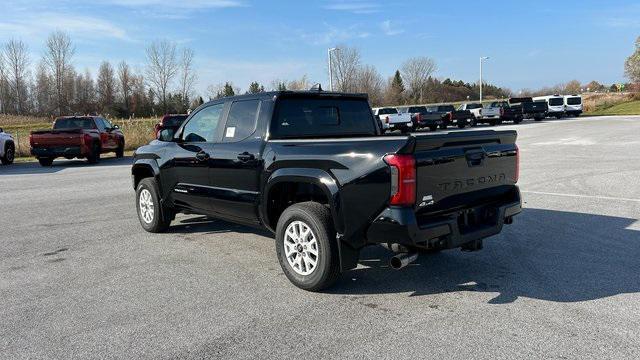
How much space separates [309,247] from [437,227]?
3.93 feet

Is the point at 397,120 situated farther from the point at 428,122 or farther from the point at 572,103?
the point at 572,103

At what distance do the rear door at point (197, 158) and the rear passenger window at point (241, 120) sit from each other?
0.21 meters

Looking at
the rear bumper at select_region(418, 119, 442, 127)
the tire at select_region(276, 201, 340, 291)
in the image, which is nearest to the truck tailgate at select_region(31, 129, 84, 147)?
the tire at select_region(276, 201, 340, 291)

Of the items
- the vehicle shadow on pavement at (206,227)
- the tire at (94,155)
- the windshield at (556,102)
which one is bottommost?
the vehicle shadow on pavement at (206,227)

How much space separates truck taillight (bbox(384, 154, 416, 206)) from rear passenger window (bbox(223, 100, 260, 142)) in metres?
1.99

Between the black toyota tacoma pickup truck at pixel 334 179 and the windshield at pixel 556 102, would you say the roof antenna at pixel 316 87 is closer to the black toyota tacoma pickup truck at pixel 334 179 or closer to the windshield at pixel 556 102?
the black toyota tacoma pickup truck at pixel 334 179

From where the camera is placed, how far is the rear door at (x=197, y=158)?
20.0 feet

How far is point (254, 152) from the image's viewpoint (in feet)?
17.6

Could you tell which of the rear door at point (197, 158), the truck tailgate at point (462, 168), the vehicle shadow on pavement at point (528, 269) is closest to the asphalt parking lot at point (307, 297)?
the vehicle shadow on pavement at point (528, 269)

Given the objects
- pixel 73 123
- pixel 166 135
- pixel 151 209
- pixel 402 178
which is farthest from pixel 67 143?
pixel 402 178

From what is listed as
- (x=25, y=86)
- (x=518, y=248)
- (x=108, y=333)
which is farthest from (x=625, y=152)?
(x=25, y=86)

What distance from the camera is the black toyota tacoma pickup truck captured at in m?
4.17

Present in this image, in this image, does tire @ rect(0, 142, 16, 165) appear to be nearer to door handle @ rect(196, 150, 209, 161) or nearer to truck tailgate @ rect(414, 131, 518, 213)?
door handle @ rect(196, 150, 209, 161)

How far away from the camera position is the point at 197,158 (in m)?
6.22
